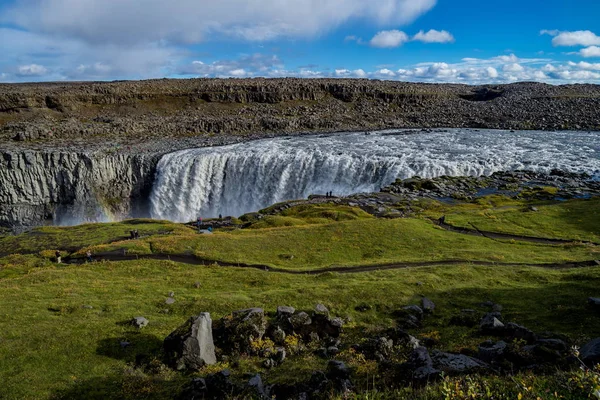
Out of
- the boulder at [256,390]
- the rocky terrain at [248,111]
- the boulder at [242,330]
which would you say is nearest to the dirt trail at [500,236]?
the boulder at [242,330]

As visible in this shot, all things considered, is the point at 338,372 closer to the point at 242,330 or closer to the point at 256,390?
the point at 256,390

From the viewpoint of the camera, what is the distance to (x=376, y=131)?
111812mm

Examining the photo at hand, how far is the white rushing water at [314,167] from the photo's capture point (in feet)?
227

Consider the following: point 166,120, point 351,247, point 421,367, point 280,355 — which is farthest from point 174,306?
point 166,120

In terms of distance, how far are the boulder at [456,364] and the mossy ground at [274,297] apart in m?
1.61

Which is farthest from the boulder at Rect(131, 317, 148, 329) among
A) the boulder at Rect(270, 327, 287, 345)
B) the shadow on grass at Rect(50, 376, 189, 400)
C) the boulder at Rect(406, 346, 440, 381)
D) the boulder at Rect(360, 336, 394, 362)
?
the boulder at Rect(406, 346, 440, 381)

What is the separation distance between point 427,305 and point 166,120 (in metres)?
112

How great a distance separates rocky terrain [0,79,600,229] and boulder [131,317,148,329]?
64.9 meters

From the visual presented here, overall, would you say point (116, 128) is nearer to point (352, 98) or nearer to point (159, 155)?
point (159, 155)

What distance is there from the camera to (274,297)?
891 inches

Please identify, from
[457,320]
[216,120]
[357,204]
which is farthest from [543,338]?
[216,120]

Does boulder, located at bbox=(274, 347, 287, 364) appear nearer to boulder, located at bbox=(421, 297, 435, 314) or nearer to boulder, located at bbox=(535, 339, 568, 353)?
boulder, located at bbox=(421, 297, 435, 314)

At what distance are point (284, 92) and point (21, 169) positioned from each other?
302 ft

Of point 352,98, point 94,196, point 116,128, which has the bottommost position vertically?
point 94,196
